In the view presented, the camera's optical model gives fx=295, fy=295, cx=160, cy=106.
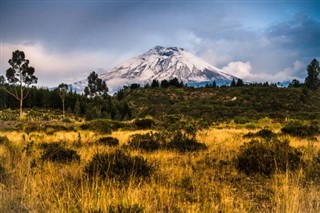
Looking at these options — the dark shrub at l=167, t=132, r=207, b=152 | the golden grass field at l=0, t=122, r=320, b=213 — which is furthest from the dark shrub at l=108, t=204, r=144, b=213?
the dark shrub at l=167, t=132, r=207, b=152

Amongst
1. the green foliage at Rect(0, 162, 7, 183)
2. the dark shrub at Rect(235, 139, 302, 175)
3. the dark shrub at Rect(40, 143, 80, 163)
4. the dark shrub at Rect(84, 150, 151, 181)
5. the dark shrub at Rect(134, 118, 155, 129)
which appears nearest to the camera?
the dark shrub at Rect(84, 150, 151, 181)

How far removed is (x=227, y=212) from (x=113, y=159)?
2.95 m

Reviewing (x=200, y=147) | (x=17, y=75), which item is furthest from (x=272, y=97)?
(x=200, y=147)

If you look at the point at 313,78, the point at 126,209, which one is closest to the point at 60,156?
the point at 126,209

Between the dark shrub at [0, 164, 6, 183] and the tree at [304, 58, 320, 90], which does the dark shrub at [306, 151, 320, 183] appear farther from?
the tree at [304, 58, 320, 90]

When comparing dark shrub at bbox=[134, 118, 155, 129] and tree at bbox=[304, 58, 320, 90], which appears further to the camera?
tree at bbox=[304, 58, 320, 90]

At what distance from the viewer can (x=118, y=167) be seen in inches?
236

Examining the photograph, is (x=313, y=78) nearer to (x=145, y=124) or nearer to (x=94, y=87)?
(x=94, y=87)

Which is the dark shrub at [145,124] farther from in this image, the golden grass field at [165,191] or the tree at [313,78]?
the tree at [313,78]

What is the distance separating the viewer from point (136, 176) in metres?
5.72

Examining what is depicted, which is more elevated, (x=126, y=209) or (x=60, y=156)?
(x=126, y=209)

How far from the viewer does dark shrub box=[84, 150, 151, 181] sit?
5.65 metres

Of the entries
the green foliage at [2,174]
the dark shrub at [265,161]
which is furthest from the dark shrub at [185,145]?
the green foliage at [2,174]

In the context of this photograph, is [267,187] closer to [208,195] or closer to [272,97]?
[208,195]
